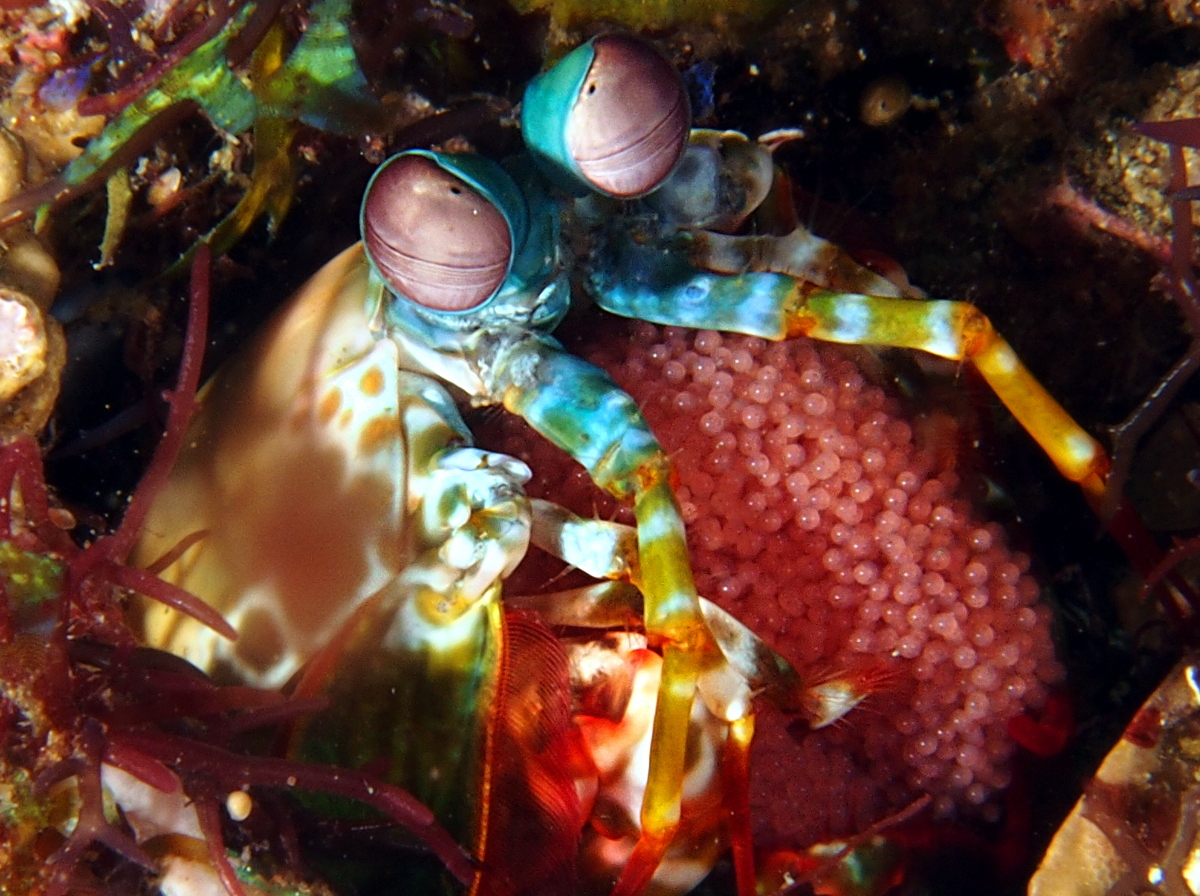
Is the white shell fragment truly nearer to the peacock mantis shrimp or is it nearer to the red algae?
the red algae

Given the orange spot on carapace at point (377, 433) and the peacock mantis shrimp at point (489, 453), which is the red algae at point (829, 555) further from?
the orange spot on carapace at point (377, 433)

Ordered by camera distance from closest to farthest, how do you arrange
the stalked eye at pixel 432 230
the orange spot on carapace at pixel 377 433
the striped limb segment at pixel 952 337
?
1. the stalked eye at pixel 432 230
2. the striped limb segment at pixel 952 337
3. the orange spot on carapace at pixel 377 433

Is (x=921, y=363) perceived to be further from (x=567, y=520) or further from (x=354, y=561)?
(x=354, y=561)

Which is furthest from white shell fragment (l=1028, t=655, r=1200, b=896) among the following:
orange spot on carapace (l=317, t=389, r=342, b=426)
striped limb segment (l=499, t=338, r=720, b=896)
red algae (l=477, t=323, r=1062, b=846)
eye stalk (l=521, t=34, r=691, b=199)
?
orange spot on carapace (l=317, t=389, r=342, b=426)

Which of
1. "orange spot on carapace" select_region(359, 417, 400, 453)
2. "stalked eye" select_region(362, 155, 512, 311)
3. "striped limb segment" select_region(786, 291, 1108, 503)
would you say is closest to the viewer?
"stalked eye" select_region(362, 155, 512, 311)

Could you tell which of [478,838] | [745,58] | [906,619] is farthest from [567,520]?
[745,58]

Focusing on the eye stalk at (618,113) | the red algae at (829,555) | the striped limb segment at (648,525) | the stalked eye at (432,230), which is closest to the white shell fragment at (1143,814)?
the red algae at (829,555)
